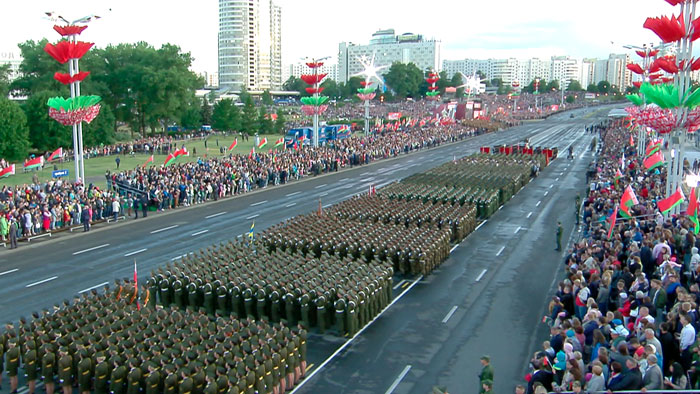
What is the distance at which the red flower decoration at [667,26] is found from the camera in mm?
20250

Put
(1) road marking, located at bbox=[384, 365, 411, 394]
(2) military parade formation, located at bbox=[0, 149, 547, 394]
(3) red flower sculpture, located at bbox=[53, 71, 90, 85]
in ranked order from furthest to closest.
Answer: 1. (3) red flower sculpture, located at bbox=[53, 71, 90, 85]
2. (1) road marking, located at bbox=[384, 365, 411, 394]
3. (2) military parade formation, located at bbox=[0, 149, 547, 394]

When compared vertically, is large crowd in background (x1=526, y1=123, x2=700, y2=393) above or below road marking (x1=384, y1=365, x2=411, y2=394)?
above

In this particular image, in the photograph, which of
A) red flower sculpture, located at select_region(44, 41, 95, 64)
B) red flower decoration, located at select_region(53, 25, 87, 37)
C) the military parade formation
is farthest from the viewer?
red flower sculpture, located at select_region(44, 41, 95, 64)

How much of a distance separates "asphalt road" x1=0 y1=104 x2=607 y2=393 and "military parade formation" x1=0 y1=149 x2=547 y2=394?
0.83 metres

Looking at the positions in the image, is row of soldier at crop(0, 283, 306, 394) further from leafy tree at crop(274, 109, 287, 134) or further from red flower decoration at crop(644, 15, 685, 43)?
leafy tree at crop(274, 109, 287, 134)

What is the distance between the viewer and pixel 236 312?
559 inches

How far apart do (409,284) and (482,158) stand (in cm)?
2739

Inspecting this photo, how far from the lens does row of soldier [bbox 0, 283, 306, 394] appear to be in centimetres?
1004

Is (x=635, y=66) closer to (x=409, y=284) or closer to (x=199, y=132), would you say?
(x=409, y=284)

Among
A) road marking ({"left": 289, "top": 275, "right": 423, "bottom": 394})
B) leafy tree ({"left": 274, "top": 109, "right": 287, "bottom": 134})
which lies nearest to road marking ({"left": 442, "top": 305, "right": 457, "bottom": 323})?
road marking ({"left": 289, "top": 275, "right": 423, "bottom": 394})

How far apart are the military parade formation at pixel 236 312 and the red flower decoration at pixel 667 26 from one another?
367 inches

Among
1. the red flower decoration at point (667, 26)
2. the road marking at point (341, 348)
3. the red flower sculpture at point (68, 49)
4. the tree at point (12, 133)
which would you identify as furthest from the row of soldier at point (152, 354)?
the tree at point (12, 133)

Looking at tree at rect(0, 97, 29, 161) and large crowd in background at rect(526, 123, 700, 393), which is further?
tree at rect(0, 97, 29, 161)

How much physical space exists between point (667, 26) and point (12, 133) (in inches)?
1790
